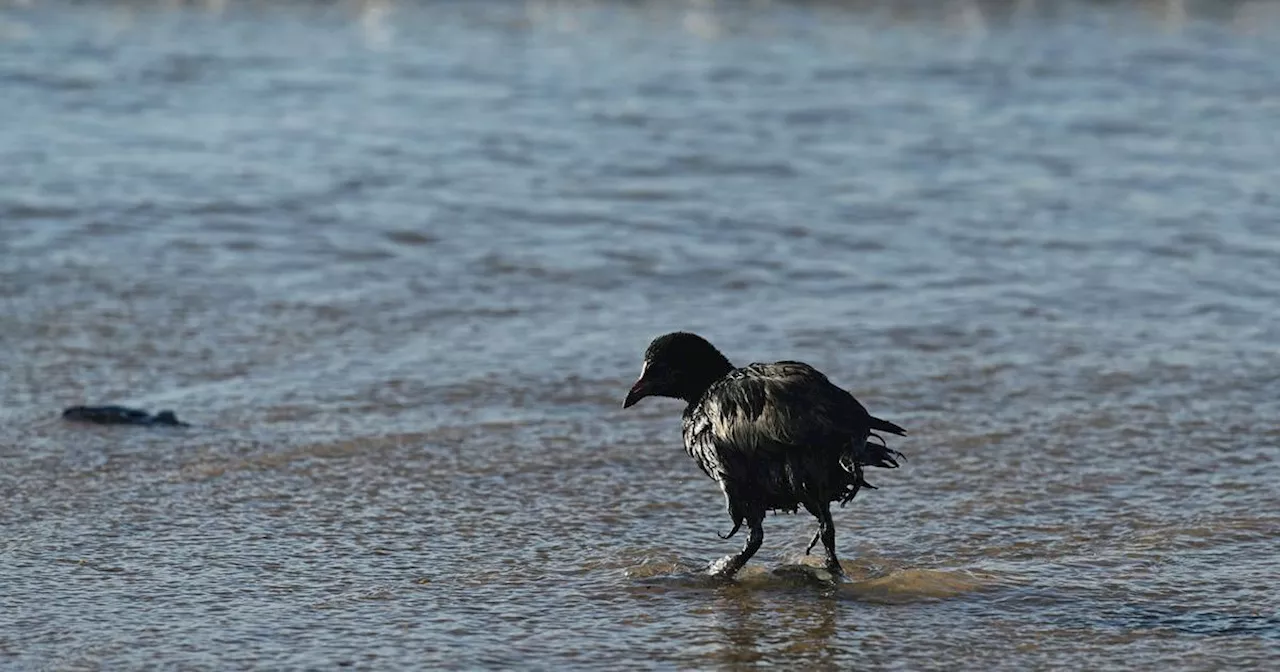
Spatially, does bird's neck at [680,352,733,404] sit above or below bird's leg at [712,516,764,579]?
above

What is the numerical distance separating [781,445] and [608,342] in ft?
11.3

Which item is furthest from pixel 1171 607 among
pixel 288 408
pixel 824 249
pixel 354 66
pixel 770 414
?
pixel 354 66

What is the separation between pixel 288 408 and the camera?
8242 millimetres

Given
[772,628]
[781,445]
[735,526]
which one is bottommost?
[772,628]

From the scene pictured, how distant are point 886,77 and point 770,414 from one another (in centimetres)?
1207

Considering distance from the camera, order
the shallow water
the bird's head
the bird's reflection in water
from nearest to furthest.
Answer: the bird's reflection in water, the shallow water, the bird's head

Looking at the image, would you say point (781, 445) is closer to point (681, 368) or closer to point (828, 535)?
point (828, 535)

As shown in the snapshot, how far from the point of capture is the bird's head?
6.57 meters

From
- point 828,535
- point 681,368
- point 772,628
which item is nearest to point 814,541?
point 828,535

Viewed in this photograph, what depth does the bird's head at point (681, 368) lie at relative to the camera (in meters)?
6.57

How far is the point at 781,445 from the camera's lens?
6.06m

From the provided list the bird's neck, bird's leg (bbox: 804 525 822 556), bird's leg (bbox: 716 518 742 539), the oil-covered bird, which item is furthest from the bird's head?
bird's leg (bbox: 804 525 822 556)

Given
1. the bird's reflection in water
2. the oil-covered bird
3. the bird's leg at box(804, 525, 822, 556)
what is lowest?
the bird's reflection in water

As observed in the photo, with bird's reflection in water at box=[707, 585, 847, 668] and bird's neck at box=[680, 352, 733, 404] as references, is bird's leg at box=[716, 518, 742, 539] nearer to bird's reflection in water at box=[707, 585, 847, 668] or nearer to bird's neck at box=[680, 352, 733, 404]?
bird's reflection in water at box=[707, 585, 847, 668]
